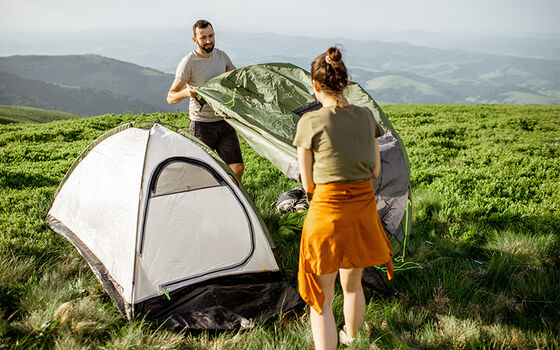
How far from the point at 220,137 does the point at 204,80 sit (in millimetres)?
865

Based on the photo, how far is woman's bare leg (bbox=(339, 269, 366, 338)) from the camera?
2.77 meters

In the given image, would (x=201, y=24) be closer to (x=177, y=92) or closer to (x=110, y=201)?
(x=177, y=92)

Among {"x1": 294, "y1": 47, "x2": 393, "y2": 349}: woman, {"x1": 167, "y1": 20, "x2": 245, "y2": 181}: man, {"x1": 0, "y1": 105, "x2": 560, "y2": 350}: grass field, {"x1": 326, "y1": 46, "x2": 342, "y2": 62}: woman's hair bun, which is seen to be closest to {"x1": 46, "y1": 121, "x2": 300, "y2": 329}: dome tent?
{"x1": 0, "y1": 105, "x2": 560, "y2": 350}: grass field

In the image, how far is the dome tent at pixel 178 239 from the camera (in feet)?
11.9

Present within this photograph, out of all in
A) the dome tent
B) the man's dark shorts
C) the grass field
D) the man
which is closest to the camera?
the grass field

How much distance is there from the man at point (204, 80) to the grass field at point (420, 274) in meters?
1.38

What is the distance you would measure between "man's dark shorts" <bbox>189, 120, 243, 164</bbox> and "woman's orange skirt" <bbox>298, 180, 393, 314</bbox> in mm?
2909

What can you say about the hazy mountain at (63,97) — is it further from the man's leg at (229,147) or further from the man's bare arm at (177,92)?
the man's bare arm at (177,92)

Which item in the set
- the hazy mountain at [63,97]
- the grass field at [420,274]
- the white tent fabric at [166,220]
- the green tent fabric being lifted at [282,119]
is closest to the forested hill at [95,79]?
the hazy mountain at [63,97]

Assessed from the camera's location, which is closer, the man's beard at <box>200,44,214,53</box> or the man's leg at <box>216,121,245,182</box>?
the man's beard at <box>200,44,214,53</box>

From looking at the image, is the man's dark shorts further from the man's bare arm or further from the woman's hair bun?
the woman's hair bun

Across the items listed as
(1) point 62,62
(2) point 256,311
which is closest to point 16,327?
(2) point 256,311

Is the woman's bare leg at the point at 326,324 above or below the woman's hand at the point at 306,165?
below

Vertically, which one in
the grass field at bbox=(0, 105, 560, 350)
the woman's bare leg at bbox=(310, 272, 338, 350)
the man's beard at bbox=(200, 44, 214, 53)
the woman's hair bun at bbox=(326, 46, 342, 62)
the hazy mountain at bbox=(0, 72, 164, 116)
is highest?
the man's beard at bbox=(200, 44, 214, 53)
